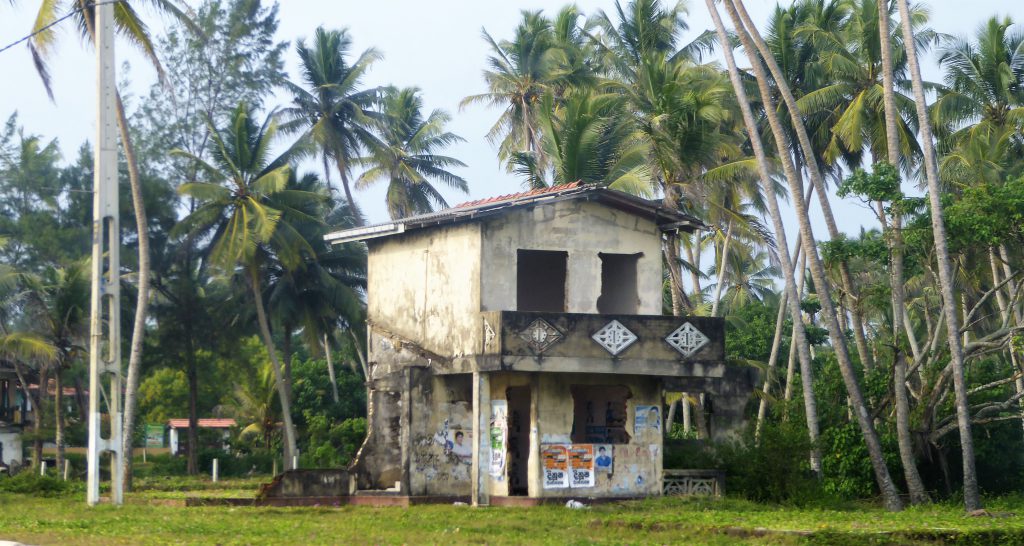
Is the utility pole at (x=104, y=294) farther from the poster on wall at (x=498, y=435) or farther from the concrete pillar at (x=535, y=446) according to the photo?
the concrete pillar at (x=535, y=446)

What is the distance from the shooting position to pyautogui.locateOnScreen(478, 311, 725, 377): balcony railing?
23.7 metres

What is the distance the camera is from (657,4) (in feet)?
127

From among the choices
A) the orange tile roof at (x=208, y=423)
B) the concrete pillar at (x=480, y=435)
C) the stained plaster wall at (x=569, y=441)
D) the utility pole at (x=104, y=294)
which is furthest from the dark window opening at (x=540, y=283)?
the orange tile roof at (x=208, y=423)

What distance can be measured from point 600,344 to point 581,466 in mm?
2314

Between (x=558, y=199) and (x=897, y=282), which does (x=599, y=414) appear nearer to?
(x=558, y=199)

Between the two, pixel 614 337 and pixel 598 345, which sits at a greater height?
pixel 614 337

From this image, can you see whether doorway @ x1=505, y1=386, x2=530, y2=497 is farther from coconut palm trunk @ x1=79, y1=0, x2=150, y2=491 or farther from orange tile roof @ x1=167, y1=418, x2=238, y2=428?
orange tile roof @ x1=167, y1=418, x2=238, y2=428

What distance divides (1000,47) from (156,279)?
2604 cm

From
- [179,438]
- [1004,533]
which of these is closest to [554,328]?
[1004,533]

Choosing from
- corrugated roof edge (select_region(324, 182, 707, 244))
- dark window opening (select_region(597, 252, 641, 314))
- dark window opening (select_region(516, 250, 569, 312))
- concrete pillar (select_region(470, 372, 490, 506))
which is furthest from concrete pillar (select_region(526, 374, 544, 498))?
dark window opening (select_region(516, 250, 569, 312))

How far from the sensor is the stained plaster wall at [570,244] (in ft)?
82.1

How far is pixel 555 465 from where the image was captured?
24.3 m

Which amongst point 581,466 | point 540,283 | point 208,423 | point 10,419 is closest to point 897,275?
point 540,283

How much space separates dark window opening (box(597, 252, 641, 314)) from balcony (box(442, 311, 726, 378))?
188 centimetres
